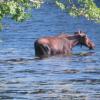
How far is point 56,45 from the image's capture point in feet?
111

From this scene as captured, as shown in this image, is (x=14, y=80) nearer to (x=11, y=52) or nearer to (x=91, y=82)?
(x=91, y=82)

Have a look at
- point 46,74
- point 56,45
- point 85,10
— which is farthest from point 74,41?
point 85,10

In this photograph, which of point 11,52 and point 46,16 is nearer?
point 11,52

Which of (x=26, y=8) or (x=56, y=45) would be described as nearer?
(x=26, y=8)

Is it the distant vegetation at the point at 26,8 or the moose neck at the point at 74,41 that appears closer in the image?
the distant vegetation at the point at 26,8

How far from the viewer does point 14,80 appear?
76.0 feet

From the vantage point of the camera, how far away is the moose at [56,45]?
3331 centimetres

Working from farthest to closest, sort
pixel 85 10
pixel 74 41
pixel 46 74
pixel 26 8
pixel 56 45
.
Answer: pixel 74 41 < pixel 56 45 < pixel 46 74 < pixel 85 10 < pixel 26 8

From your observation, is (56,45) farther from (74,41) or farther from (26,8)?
(26,8)

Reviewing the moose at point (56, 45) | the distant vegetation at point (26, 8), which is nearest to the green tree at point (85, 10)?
the distant vegetation at point (26, 8)

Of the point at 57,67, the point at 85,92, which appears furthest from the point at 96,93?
the point at 57,67

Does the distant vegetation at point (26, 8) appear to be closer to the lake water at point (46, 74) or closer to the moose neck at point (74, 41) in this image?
the lake water at point (46, 74)

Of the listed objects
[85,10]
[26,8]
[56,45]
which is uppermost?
[26,8]

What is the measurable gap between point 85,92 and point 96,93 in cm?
36
